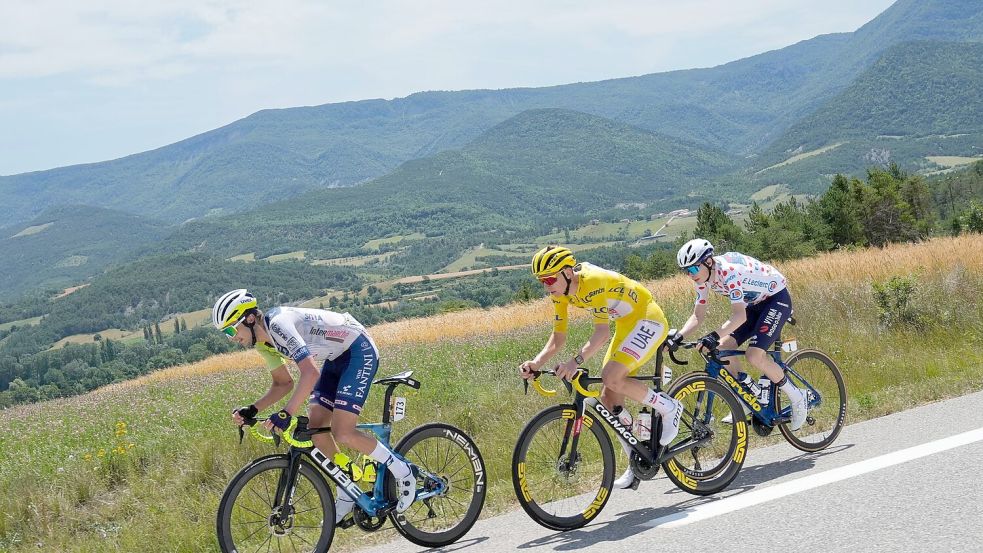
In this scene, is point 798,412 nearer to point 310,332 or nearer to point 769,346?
point 769,346

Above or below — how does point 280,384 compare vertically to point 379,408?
above

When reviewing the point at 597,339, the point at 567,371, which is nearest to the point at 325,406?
the point at 567,371

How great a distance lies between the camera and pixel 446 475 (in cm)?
619

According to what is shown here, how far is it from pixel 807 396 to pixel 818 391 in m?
0.21

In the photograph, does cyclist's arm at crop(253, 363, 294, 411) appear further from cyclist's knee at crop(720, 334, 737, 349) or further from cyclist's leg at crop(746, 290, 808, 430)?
cyclist's leg at crop(746, 290, 808, 430)

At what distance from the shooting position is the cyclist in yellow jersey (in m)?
6.11

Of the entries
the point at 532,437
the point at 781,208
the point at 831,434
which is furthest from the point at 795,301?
the point at 781,208

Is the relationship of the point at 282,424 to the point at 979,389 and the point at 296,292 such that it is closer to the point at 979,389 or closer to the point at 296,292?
the point at 979,389

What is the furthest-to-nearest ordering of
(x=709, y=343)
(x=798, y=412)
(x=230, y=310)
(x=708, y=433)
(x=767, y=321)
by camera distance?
(x=767, y=321) < (x=798, y=412) < (x=709, y=343) < (x=708, y=433) < (x=230, y=310)

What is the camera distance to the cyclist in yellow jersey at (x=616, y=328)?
6.11 metres

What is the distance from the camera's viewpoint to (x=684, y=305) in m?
16.7

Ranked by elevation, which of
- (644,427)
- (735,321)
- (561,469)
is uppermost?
(735,321)

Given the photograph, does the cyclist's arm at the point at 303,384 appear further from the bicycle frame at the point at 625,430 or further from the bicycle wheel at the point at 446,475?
the bicycle frame at the point at 625,430

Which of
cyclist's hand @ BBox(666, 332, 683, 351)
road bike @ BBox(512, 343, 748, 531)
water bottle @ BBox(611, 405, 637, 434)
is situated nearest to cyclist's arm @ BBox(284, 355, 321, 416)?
road bike @ BBox(512, 343, 748, 531)
